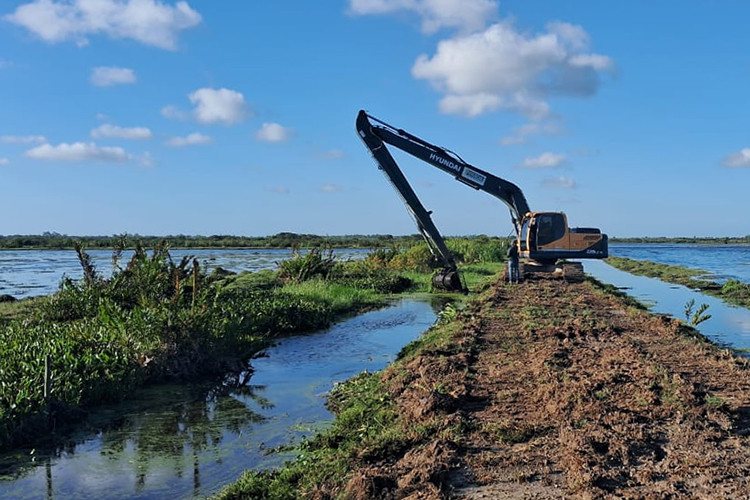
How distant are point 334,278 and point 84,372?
1602 cm

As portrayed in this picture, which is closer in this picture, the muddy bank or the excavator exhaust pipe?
the muddy bank

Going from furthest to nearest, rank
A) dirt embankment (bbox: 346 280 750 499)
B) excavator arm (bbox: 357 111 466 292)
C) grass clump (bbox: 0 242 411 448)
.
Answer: excavator arm (bbox: 357 111 466 292)
grass clump (bbox: 0 242 411 448)
dirt embankment (bbox: 346 280 750 499)

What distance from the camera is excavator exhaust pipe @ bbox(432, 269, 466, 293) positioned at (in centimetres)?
2339

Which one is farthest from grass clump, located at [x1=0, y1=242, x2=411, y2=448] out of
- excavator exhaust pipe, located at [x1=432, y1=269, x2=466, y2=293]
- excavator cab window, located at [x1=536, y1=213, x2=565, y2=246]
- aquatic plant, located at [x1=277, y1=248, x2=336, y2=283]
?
excavator cab window, located at [x1=536, y1=213, x2=565, y2=246]

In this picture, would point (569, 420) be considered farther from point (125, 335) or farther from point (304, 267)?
point (304, 267)

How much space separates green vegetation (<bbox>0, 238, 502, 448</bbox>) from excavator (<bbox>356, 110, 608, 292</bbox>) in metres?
4.78

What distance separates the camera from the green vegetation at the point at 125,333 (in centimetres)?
771

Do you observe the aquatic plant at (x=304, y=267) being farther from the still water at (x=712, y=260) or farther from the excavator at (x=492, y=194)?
the still water at (x=712, y=260)

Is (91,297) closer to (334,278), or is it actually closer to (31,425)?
(31,425)

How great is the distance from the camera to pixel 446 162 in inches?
878

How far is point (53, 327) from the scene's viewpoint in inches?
437

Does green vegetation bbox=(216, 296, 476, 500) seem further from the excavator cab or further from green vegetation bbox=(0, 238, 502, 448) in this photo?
the excavator cab

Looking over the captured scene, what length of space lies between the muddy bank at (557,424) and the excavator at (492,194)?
1072 cm

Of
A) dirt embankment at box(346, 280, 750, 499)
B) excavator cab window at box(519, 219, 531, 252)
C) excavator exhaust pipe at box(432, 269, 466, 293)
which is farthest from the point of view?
excavator exhaust pipe at box(432, 269, 466, 293)
